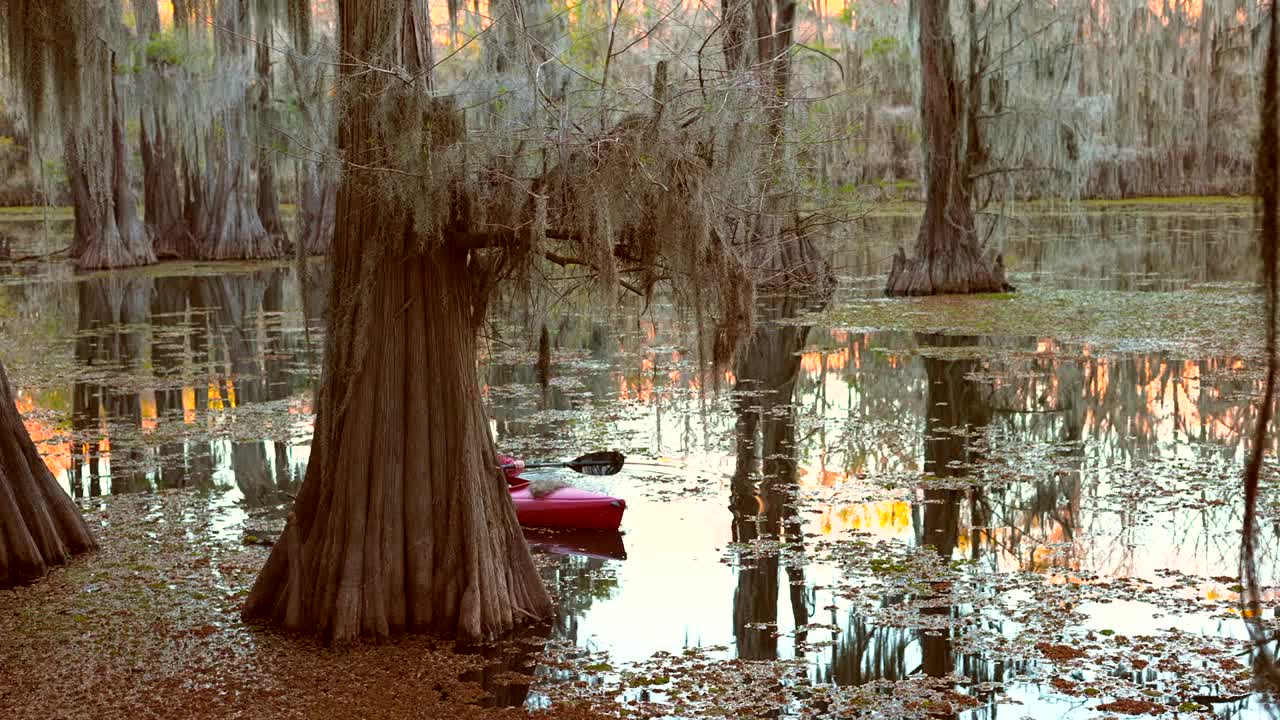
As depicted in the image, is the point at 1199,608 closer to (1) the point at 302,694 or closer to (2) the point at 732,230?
(2) the point at 732,230

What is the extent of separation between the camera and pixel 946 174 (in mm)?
20594

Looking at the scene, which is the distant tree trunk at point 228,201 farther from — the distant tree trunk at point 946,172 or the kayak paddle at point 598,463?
the kayak paddle at point 598,463

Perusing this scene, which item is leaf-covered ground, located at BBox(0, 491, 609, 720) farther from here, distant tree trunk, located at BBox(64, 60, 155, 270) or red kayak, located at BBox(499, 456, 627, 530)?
distant tree trunk, located at BBox(64, 60, 155, 270)

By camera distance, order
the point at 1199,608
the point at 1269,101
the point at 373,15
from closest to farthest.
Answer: the point at 1269,101
the point at 373,15
the point at 1199,608

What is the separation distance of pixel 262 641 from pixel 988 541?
161 inches

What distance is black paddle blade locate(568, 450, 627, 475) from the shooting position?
9484 millimetres

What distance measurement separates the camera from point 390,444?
6.07 m

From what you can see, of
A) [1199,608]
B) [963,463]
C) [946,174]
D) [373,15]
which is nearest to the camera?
[373,15]

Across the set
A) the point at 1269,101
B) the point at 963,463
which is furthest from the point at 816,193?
the point at 1269,101

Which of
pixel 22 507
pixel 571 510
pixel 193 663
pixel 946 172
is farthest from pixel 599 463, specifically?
pixel 946 172

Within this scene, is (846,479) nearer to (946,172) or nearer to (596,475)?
(596,475)

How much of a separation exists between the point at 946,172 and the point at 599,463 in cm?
1267

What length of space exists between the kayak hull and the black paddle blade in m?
0.98

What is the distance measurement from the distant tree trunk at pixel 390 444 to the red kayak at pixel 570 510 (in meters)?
2.08
